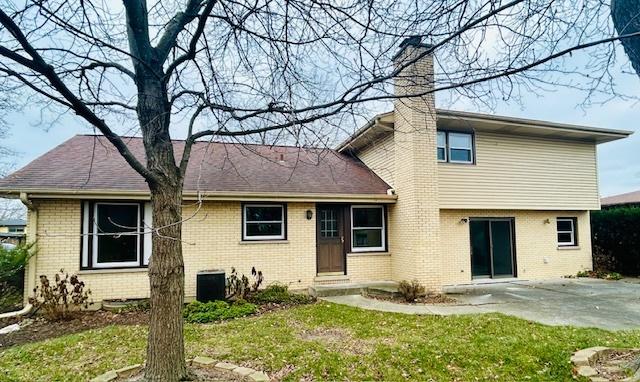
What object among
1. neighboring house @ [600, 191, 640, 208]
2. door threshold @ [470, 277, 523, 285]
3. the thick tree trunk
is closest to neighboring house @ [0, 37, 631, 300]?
door threshold @ [470, 277, 523, 285]

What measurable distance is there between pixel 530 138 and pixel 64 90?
13803mm

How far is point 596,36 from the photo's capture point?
3580 mm

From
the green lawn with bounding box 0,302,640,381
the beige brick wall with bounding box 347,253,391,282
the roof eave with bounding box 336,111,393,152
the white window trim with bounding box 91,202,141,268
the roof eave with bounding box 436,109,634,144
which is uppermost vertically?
the roof eave with bounding box 436,109,634,144

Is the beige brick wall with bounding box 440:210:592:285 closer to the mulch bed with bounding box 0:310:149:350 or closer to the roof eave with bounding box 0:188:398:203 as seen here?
the roof eave with bounding box 0:188:398:203

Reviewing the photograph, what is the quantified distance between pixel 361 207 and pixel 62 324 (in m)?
7.84

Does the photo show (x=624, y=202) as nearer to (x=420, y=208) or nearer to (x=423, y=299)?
(x=420, y=208)

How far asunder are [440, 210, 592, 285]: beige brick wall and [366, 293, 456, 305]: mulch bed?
7.86ft

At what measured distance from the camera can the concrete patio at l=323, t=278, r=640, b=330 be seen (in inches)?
287

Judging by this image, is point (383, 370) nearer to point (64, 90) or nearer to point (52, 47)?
point (64, 90)

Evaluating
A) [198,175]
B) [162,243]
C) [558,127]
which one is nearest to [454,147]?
[558,127]

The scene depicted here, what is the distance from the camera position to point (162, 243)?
366 centimetres

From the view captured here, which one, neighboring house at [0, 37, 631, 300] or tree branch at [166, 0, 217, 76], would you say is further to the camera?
neighboring house at [0, 37, 631, 300]

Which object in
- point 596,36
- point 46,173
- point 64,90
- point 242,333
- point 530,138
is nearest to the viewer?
point 64,90

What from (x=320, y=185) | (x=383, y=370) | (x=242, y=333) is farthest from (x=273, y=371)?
(x=320, y=185)
